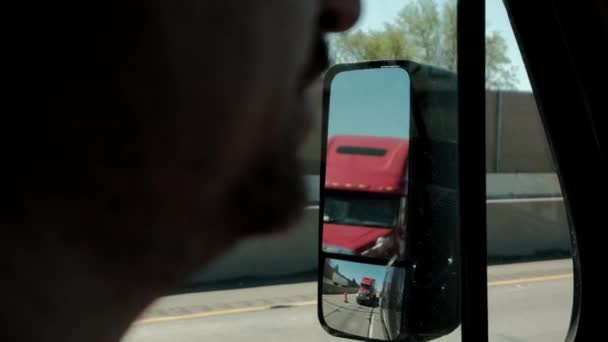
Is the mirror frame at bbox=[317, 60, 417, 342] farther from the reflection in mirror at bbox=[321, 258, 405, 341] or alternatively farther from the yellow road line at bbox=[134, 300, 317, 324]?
the yellow road line at bbox=[134, 300, 317, 324]

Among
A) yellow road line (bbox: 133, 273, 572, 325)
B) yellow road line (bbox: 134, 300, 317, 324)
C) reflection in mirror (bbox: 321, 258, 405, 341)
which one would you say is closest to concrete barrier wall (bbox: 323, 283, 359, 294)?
reflection in mirror (bbox: 321, 258, 405, 341)

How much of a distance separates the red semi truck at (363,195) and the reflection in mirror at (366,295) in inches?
1.7

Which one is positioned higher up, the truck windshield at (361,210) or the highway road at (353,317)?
the truck windshield at (361,210)

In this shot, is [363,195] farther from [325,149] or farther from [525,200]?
[525,200]

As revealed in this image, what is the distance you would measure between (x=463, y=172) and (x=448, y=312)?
38cm

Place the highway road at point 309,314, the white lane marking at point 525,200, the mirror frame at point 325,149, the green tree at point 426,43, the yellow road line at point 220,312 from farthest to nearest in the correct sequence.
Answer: the yellow road line at point 220,312 < the highway road at point 309,314 < the white lane marking at point 525,200 < the green tree at point 426,43 < the mirror frame at point 325,149

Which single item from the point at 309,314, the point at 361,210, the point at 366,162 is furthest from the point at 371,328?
the point at 309,314

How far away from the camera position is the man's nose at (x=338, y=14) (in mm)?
932

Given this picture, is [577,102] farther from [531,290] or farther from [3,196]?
[531,290]

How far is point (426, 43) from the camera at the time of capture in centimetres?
246

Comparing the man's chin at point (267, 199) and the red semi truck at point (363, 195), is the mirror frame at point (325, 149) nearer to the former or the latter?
the red semi truck at point (363, 195)

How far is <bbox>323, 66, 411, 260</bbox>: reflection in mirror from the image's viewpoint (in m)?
1.94

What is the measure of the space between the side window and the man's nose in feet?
3.83

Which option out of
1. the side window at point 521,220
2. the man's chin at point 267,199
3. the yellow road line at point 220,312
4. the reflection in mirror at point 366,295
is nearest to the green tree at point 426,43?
the side window at point 521,220
